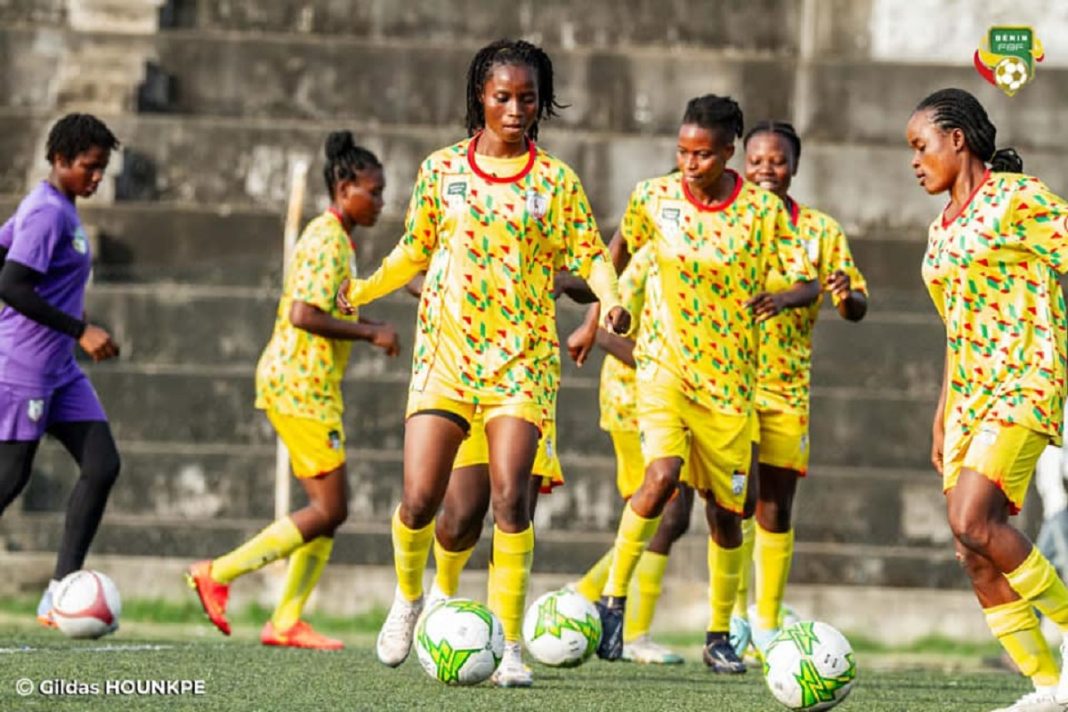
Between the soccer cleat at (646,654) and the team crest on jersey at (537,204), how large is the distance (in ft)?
10.0

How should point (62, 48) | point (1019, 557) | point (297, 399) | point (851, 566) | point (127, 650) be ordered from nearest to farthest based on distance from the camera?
point (1019, 557)
point (127, 650)
point (297, 399)
point (851, 566)
point (62, 48)

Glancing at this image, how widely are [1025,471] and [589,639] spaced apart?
2.14 m

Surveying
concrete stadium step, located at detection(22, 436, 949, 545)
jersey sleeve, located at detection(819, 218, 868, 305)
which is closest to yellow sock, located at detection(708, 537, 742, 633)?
jersey sleeve, located at detection(819, 218, 868, 305)

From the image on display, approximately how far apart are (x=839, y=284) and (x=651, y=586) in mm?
1710

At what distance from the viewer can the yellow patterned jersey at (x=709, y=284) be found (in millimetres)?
9406

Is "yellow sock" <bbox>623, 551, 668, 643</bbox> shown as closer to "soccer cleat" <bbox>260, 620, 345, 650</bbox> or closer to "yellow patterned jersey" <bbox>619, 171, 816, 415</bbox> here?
"yellow patterned jersey" <bbox>619, 171, 816, 415</bbox>

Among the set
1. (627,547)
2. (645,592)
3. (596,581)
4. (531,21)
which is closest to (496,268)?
(627,547)

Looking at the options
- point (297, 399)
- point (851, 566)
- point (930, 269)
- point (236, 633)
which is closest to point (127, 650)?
point (297, 399)

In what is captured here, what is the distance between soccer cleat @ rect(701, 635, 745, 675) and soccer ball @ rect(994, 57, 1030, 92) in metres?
6.86

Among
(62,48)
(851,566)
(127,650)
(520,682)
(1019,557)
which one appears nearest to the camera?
(1019,557)

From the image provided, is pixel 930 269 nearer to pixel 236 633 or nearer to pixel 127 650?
pixel 127 650

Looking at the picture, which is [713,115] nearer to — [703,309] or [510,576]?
[703,309]

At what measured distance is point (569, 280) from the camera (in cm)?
840

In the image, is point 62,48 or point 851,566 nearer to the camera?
point 851,566
